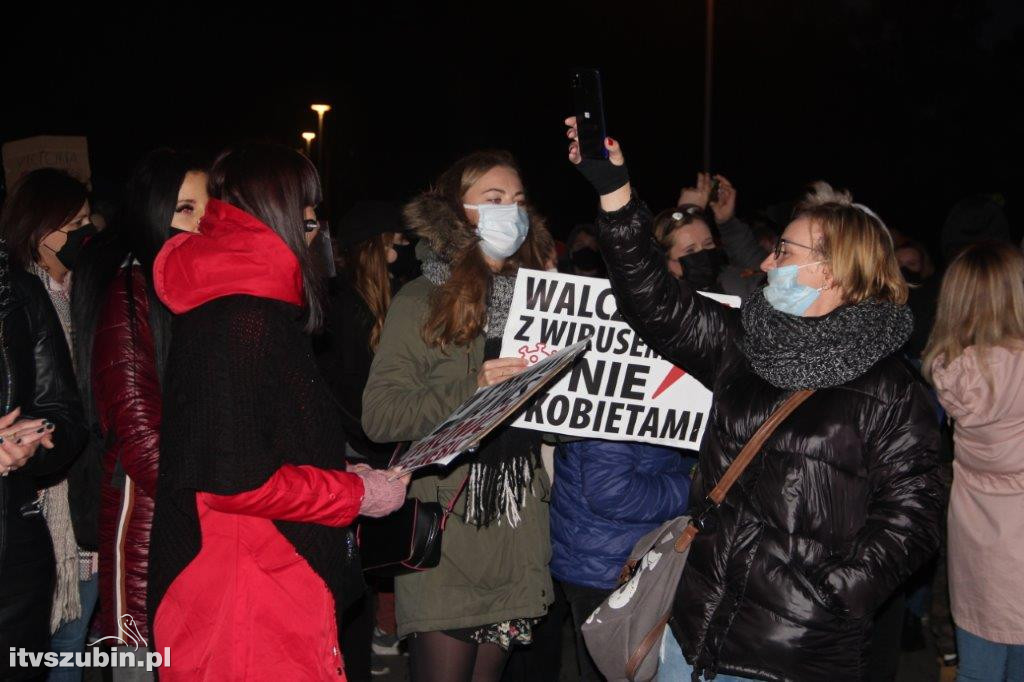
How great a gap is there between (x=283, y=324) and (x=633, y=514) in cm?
190

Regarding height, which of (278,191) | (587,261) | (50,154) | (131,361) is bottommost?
(131,361)

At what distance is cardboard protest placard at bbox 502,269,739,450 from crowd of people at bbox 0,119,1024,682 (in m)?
0.11

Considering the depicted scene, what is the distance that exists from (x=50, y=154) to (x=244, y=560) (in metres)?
4.14

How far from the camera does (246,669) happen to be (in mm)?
2506

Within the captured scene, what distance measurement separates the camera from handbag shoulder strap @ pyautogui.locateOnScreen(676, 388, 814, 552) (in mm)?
3018

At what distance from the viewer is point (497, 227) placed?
3932 mm

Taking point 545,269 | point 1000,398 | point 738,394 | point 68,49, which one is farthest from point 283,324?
point 68,49

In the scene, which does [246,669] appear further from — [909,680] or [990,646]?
[909,680]

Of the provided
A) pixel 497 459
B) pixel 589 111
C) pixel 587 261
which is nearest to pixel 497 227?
pixel 497 459

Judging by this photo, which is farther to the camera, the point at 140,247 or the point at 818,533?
the point at 140,247

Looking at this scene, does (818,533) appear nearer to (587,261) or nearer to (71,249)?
(71,249)

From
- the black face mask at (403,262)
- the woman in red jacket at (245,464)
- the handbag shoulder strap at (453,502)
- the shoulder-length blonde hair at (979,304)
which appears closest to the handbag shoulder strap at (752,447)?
the handbag shoulder strap at (453,502)

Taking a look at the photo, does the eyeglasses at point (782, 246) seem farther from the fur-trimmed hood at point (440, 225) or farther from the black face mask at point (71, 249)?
the black face mask at point (71, 249)

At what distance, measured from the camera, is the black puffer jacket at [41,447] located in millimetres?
3100
